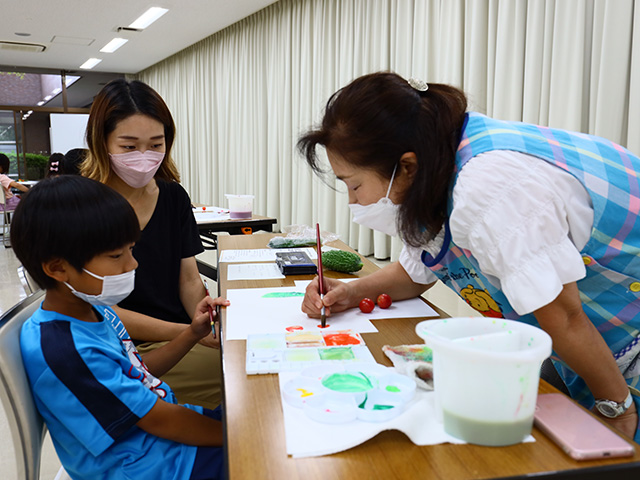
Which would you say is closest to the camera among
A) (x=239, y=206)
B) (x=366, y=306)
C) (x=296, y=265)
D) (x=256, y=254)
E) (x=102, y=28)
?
(x=366, y=306)

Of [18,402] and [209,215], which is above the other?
[209,215]

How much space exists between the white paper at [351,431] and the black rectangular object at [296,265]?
880 millimetres

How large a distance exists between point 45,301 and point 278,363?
0.46m

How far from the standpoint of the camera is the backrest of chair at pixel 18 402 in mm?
820

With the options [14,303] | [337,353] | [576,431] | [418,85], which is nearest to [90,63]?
[14,303]

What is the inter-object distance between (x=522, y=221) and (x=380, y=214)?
0.35 metres

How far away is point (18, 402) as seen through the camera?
839 mm

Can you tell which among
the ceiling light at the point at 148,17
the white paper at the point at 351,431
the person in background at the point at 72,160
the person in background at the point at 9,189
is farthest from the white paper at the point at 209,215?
the person in background at the point at 9,189

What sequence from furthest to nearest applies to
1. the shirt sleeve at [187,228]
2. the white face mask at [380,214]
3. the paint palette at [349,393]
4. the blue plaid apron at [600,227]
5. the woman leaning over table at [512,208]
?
the shirt sleeve at [187,228], the white face mask at [380,214], the blue plaid apron at [600,227], the woman leaning over table at [512,208], the paint palette at [349,393]

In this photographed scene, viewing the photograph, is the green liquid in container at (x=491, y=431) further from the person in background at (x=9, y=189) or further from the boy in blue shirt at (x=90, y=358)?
the person in background at (x=9, y=189)

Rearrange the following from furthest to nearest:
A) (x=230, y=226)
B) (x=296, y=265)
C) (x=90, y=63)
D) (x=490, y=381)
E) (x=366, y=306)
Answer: (x=90, y=63), (x=230, y=226), (x=296, y=265), (x=366, y=306), (x=490, y=381)

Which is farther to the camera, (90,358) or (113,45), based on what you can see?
(113,45)

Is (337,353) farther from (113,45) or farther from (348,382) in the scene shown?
(113,45)

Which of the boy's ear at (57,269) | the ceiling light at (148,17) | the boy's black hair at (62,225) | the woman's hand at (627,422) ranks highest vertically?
the ceiling light at (148,17)
